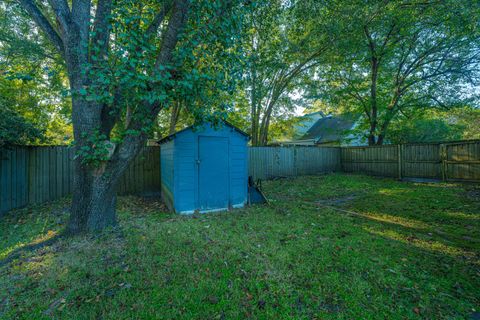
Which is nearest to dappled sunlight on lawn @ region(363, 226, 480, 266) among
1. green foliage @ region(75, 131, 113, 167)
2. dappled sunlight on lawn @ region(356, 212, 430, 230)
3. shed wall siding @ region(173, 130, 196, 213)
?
dappled sunlight on lawn @ region(356, 212, 430, 230)

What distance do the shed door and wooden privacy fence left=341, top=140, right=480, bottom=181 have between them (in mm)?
9228

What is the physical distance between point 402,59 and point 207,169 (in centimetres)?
1307

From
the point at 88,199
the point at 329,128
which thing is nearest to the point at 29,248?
the point at 88,199

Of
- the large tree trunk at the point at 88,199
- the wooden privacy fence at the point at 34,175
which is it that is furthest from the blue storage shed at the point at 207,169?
the wooden privacy fence at the point at 34,175

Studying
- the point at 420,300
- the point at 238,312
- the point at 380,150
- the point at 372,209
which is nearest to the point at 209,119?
the point at 238,312

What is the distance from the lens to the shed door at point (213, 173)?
A: 5.02 m

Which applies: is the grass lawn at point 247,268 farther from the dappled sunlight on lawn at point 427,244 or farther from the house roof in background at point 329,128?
the house roof in background at point 329,128

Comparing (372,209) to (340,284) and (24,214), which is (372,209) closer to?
(340,284)

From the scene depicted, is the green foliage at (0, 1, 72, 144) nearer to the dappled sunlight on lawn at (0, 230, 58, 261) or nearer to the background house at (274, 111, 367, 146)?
the dappled sunlight on lawn at (0, 230, 58, 261)

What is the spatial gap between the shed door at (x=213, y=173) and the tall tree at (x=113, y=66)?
5.79 ft

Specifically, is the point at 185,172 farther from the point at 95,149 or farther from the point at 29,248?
the point at 29,248

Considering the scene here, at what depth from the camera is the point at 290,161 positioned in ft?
36.6

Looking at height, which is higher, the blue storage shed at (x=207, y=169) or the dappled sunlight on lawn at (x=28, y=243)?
the blue storage shed at (x=207, y=169)

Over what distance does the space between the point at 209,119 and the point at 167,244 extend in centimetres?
213
